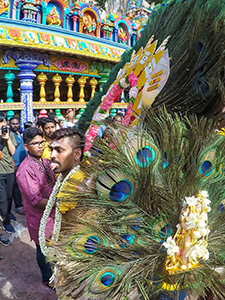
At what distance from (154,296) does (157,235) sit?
8.6 inches

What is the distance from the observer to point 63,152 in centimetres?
146

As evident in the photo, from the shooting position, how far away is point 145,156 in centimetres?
89

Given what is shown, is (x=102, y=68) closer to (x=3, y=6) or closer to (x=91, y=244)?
(x=3, y=6)

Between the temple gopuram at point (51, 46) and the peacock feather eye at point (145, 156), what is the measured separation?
4444mm

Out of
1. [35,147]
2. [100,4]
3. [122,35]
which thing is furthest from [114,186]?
[100,4]

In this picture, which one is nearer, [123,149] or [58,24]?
[123,149]

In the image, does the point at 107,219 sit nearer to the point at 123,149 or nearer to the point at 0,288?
the point at 123,149

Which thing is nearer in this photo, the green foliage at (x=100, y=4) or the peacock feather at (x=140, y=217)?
the peacock feather at (x=140, y=217)

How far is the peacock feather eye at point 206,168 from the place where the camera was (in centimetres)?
92

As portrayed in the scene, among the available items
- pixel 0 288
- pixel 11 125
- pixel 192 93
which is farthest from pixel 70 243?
pixel 11 125

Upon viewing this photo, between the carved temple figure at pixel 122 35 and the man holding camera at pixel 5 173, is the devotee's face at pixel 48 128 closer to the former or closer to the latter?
the man holding camera at pixel 5 173

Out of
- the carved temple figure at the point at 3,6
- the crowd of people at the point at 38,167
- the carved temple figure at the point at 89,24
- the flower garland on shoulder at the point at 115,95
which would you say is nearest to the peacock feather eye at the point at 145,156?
the crowd of people at the point at 38,167

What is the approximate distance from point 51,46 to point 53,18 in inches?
36.7

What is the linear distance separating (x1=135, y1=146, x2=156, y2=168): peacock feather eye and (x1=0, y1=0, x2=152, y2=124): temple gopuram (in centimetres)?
444
